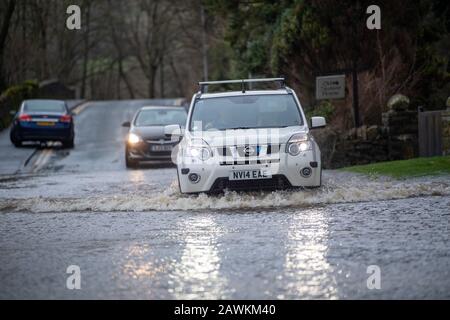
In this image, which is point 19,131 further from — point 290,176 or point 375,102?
point 290,176

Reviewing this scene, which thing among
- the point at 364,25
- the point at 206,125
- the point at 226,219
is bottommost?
the point at 226,219

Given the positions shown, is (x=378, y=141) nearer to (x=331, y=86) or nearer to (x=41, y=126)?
(x=331, y=86)

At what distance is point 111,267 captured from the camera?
7.58 metres

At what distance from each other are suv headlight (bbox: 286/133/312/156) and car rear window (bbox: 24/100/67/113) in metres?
19.7

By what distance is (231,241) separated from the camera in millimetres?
8906

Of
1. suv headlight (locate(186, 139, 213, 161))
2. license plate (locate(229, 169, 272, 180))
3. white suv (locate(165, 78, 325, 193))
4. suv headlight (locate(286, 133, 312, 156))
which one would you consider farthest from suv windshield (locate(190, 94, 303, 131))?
license plate (locate(229, 169, 272, 180))

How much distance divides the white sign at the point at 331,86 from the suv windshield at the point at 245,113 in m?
8.02

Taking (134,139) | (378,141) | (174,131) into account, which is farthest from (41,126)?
(174,131)

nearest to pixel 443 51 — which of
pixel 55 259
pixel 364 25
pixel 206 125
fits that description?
pixel 364 25

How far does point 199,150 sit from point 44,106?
1995 centimetres

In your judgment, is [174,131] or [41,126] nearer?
[174,131]

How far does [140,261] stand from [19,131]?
76.6 feet

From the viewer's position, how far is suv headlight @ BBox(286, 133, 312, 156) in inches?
493
